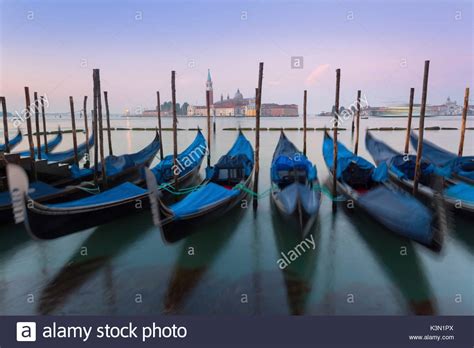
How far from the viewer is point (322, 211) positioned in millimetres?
7793

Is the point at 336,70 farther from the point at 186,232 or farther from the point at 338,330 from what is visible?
the point at 338,330

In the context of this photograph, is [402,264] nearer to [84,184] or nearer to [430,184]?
[430,184]

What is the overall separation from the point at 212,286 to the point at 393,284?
276 cm

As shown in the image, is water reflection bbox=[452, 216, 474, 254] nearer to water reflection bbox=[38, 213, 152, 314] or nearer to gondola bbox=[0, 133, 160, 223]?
water reflection bbox=[38, 213, 152, 314]

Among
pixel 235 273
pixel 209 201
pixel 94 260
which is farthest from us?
pixel 209 201

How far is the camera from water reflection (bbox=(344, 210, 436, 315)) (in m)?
4.20

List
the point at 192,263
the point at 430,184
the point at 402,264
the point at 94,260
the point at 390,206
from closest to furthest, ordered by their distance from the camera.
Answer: the point at 402,264 < the point at 192,263 < the point at 94,260 < the point at 390,206 < the point at 430,184

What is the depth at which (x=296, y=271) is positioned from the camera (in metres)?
5.03

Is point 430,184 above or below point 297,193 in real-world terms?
below

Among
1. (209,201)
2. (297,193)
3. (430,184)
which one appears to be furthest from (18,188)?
(430,184)

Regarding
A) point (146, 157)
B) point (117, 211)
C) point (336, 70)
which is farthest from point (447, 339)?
point (146, 157)

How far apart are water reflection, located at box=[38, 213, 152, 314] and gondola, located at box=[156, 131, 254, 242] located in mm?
1184

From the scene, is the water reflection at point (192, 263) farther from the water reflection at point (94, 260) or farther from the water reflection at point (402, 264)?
the water reflection at point (402, 264)

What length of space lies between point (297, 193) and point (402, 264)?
213 cm
